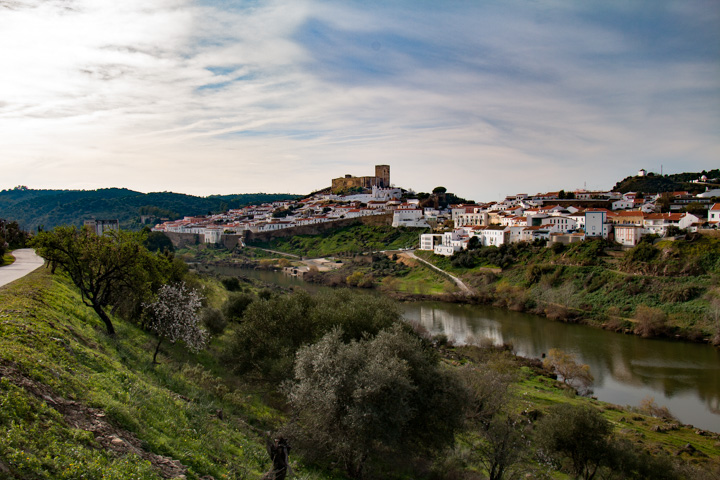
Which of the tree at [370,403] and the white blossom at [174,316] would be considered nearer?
the tree at [370,403]

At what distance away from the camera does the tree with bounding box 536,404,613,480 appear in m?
11.5

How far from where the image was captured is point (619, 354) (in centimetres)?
2586

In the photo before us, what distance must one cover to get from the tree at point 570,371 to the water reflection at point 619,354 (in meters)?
0.72

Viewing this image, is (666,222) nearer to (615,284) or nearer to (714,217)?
(714,217)

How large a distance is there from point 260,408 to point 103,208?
143069 millimetres

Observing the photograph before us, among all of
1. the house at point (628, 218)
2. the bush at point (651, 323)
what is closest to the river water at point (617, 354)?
the bush at point (651, 323)

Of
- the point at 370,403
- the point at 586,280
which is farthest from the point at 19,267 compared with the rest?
the point at 586,280

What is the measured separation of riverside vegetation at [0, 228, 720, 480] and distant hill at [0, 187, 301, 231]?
351 ft

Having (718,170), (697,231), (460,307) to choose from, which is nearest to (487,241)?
(460,307)

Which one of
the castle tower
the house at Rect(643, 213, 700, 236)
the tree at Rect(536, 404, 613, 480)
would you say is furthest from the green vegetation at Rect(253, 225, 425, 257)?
the tree at Rect(536, 404, 613, 480)

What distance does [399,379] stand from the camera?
9117 mm

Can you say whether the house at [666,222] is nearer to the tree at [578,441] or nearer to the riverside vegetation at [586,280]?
the riverside vegetation at [586,280]

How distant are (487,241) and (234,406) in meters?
46.2

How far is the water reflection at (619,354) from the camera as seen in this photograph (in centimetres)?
1978
